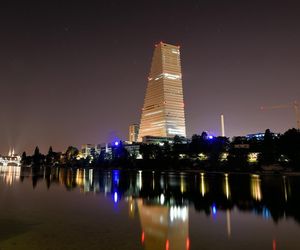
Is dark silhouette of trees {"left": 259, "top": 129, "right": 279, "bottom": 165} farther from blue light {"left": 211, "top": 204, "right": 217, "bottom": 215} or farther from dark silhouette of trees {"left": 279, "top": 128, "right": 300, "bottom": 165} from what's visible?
blue light {"left": 211, "top": 204, "right": 217, "bottom": 215}

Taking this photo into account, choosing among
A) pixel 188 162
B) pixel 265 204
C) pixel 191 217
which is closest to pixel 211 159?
pixel 188 162

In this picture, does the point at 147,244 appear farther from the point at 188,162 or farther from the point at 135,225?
the point at 188,162

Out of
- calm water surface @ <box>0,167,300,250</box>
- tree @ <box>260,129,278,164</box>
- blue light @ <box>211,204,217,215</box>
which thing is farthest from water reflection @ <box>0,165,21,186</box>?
tree @ <box>260,129,278,164</box>

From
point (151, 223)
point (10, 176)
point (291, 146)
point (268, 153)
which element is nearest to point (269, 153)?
point (268, 153)

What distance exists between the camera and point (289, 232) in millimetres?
20312

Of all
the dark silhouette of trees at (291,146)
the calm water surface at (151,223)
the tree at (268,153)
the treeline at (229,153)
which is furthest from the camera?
the tree at (268,153)

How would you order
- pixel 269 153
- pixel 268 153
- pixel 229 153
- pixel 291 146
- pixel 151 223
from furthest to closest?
pixel 229 153 → pixel 268 153 → pixel 269 153 → pixel 291 146 → pixel 151 223

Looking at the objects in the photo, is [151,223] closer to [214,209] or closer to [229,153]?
[214,209]

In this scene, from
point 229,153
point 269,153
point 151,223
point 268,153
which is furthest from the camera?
point 229,153

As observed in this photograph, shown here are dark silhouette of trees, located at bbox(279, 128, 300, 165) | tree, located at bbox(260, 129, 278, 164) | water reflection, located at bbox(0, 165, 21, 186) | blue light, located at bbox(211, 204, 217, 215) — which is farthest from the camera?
tree, located at bbox(260, 129, 278, 164)

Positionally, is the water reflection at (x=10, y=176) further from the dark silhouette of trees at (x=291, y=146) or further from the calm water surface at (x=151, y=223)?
the dark silhouette of trees at (x=291, y=146)

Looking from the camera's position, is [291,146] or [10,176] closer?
[10,176]

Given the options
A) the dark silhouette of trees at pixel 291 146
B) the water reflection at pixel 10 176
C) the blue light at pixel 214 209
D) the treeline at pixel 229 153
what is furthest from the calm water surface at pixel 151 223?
the treeline at pixel 229 153

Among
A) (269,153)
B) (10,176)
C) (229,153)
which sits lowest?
(10,176)
